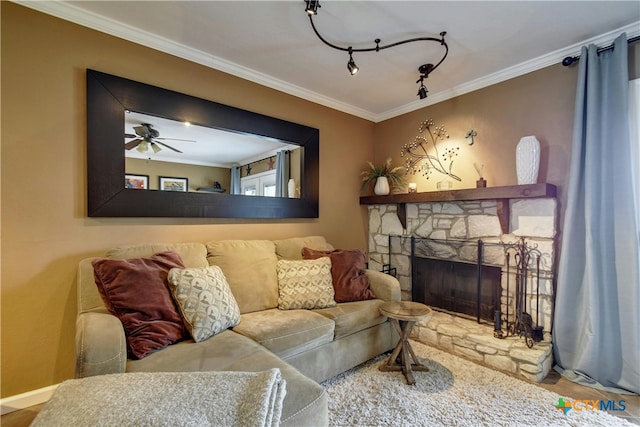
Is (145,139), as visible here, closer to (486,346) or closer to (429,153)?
(429,153)

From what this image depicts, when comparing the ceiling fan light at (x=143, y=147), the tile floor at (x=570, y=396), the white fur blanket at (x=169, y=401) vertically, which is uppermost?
the ceiling fan light at (x=143, y=147)

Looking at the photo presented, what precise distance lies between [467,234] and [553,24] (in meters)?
1.81

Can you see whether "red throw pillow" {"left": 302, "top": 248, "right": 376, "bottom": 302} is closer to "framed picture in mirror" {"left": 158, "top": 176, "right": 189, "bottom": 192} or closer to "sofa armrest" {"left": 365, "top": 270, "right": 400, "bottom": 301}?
"sofa armrest" {"left": 365, "top": 270, "right": 400, "bottom": 301}

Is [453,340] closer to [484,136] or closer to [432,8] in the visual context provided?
[484,136]

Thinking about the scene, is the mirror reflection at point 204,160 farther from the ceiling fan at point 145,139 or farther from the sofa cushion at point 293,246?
the sofa cushion at point 293,246

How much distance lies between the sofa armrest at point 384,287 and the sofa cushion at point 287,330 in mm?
673

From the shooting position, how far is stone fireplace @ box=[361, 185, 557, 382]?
230 centimetres

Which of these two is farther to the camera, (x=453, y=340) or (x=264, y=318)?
(x=453, y=340)

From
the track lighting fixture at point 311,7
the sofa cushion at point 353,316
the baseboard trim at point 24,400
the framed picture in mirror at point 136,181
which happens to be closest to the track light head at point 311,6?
the track lighting fixture at point 311,7

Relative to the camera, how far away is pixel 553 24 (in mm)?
2059

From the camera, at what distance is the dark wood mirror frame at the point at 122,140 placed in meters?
2.00

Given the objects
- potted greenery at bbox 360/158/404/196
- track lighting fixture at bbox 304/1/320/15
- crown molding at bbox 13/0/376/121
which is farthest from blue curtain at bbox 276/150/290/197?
track lighting fixture at bbox 304/1/320/15

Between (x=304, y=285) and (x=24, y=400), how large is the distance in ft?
6.21

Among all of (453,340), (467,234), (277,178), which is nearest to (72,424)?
(277,178)
